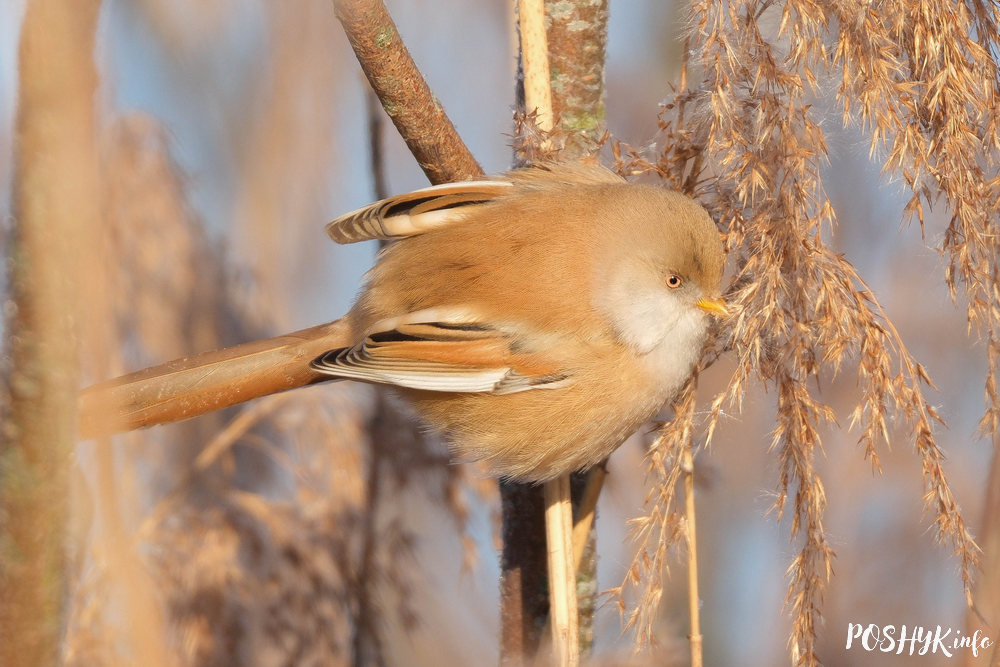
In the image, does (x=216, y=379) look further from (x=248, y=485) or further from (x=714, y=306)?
(x=714, y=306)

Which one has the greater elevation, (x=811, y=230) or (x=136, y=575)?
(x=811, y=230)

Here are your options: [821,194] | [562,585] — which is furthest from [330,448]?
[821,194]

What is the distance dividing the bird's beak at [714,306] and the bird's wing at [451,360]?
1.04ft

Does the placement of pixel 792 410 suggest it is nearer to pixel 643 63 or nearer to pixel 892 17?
pixel 892 17

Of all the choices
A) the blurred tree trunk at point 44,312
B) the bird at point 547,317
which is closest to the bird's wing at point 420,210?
the bird at point 547,317

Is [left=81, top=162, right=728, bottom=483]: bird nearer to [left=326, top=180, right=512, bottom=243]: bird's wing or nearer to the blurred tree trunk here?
[left=326, top=180, right=512, bottom=243]: bird's wing

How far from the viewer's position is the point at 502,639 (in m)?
2.06

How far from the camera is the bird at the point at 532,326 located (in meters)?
1.93

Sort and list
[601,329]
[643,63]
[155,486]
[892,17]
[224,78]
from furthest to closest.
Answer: [643,63]
[224,78]
[155,486]
[601,329]
[892,17]

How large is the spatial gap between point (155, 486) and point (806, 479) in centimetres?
146

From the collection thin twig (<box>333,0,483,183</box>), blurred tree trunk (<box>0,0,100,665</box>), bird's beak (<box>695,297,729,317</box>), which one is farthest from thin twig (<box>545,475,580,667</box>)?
blurred tree trunk (<box>0,0,100,665</box>)

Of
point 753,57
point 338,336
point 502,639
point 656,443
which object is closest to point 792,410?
point 656,443

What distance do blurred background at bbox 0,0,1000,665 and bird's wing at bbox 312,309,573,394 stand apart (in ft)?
1.33

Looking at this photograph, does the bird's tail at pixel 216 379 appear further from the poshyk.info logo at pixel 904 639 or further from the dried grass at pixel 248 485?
the poshyk.info logo at pixel 904 639
